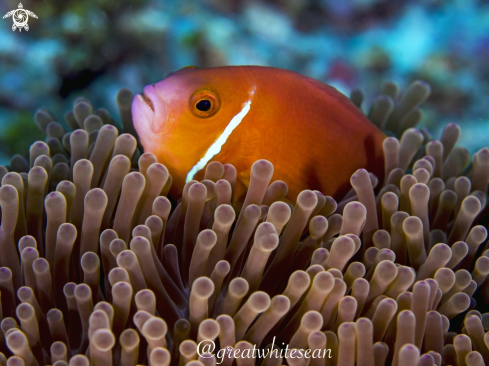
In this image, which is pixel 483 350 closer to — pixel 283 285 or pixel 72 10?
pixel 283 285

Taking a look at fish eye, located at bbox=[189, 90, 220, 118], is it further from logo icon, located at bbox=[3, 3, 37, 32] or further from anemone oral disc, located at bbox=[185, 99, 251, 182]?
logo icon, located at bbox=[3, 3, 37, 32]

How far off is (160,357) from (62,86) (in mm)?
1697

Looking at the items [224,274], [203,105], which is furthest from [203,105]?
[224,274]

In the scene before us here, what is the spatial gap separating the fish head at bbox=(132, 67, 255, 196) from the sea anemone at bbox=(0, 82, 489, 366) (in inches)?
2.9

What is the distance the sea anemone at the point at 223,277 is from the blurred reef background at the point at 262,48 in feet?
2.53

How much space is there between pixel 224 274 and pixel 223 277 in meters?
0.01

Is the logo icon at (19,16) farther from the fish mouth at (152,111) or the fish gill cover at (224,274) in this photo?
the fish mouth at (152,111)

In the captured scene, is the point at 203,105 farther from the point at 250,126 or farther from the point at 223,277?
the point at 223,277

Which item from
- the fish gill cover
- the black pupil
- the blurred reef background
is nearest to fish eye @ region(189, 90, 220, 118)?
the black pupil

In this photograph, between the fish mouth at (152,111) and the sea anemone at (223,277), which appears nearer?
the sea anemone at (223,277)

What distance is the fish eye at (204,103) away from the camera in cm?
138

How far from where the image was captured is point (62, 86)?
217cm

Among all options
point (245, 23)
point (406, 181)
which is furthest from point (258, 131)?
point (245, 23)

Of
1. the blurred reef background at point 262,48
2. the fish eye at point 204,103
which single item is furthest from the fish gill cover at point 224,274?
the blurred reef background at point 262,48
